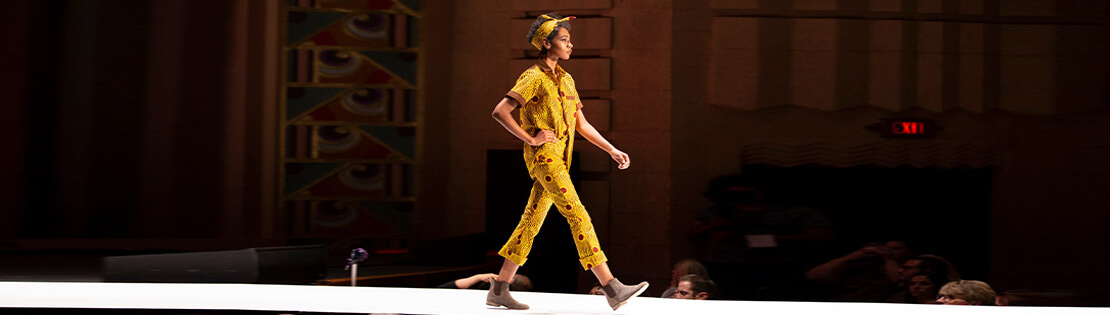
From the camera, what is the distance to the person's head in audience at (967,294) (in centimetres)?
499

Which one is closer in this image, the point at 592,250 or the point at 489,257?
the point at 592,250

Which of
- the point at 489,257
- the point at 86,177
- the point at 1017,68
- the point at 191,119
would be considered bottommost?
the point at 489,257

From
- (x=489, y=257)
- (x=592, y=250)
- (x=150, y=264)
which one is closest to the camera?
(x=592, y=250)

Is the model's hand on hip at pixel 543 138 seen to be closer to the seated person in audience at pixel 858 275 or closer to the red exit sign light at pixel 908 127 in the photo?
the seated person in audience at pixel 858 275

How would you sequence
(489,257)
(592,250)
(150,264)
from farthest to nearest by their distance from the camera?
(489,257) → (150,264) → (592,250)

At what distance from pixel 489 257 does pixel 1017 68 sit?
3.62 m

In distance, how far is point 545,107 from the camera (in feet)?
12.5

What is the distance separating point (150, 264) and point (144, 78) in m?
2.05

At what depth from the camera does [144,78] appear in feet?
21.5

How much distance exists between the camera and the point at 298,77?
648 cm

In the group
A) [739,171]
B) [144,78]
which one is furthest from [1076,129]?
[144,78]

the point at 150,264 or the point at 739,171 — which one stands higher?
the point at 739,171

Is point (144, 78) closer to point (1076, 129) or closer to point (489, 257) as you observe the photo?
point (489, 257)

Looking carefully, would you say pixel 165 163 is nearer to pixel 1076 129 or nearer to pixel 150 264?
pixel 150 264
